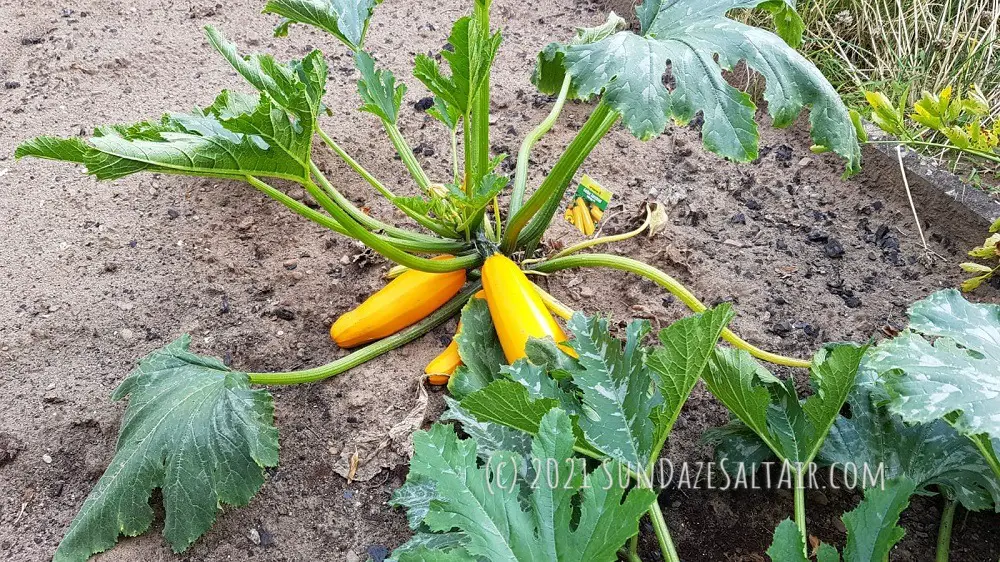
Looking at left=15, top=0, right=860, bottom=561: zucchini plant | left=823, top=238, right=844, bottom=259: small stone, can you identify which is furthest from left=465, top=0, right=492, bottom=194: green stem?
left=823, top=238, right=844, bottom=259: small stone

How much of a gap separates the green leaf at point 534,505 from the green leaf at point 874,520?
396 mm

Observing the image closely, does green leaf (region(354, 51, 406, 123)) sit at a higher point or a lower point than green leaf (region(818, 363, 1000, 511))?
higher

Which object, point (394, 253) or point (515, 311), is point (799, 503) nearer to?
point (515, 311)

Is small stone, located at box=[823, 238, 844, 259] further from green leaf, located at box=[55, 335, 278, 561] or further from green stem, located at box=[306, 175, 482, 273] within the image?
green leaf, located at box=[55, 335, 278, 561]

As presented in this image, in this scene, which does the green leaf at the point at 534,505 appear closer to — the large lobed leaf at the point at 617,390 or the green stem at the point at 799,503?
the large lobed leaf at the point at 617,390

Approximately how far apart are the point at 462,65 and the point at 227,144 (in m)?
0.51

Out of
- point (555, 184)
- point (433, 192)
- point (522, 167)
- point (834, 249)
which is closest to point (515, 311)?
point (555, 184)

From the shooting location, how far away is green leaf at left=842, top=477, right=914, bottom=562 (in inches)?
46.9

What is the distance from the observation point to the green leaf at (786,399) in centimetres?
137

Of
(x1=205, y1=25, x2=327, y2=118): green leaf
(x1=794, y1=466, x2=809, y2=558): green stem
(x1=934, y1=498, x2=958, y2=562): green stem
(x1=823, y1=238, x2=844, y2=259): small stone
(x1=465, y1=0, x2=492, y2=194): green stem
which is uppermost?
(x1=205, y1=25, x2=327, y2=118): green leaf

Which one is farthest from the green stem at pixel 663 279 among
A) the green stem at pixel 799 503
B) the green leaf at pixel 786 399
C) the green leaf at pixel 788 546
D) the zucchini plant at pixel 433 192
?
the green leaf at pixel 788 546

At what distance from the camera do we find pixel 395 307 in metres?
1.92

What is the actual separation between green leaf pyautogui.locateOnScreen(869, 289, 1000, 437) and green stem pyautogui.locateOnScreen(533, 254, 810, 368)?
0.44m

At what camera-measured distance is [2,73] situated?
292cm
